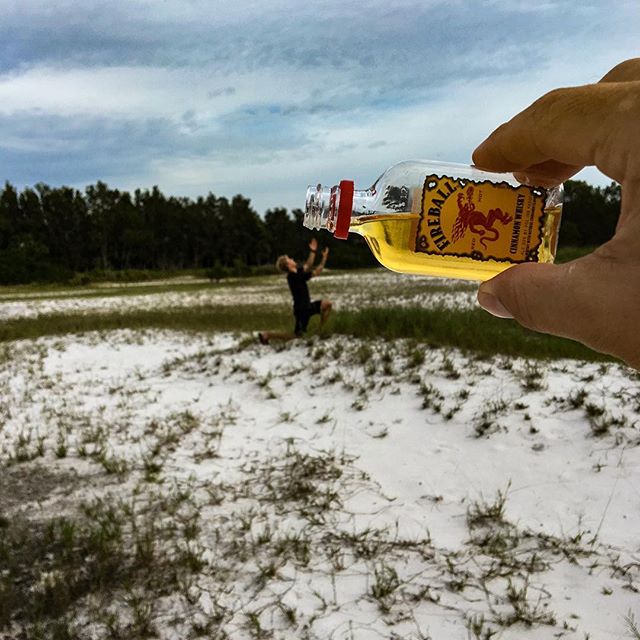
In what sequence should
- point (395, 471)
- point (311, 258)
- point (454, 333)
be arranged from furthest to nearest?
point (311, 258) < point (454, 333) < point (395, 471)

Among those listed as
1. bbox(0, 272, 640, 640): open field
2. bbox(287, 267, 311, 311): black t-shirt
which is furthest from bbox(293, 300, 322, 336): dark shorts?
bbox(0, 272, 640, 640): open field

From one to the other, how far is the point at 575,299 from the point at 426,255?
705mm

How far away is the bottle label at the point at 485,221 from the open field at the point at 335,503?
210 centimetres

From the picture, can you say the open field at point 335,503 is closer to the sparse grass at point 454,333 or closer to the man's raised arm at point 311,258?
the sparse grass at point 454,333

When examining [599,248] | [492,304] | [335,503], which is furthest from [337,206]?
[335,503]

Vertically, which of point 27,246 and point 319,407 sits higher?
point 27,246

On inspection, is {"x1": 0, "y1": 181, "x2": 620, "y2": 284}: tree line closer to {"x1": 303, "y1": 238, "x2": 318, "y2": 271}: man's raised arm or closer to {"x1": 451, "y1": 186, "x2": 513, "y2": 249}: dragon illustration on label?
{"x1": 303, "y1": 238, "x2": 318, "y2": 271}: man's raised arm

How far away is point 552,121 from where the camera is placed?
1505 millimetres

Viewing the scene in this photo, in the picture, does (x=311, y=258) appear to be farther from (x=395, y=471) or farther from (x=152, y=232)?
(x=152, y=232)

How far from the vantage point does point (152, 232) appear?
69500 millimetres

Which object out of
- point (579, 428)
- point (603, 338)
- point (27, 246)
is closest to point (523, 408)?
point (579, 428)

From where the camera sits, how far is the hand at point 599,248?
1349 mm

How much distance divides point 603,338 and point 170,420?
6.08 metres

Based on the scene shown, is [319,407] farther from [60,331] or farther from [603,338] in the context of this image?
[60,331]
